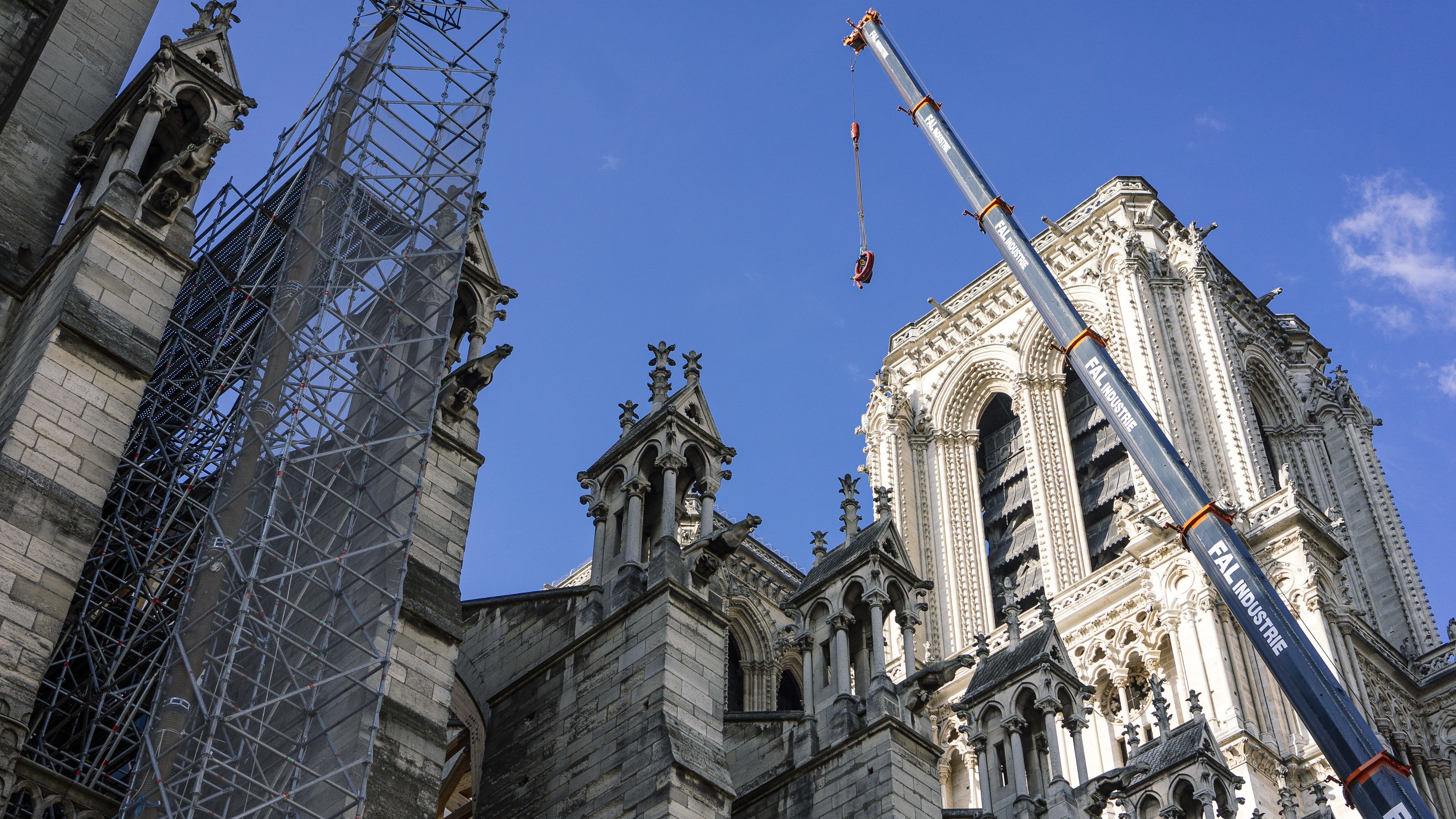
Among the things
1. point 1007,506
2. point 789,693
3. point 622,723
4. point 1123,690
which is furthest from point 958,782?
point 622,723

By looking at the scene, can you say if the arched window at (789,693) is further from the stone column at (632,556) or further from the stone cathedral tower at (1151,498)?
the stone column at (632,556)

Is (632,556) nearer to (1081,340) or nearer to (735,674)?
(1081,340)

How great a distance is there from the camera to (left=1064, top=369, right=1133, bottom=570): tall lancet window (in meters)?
35.2

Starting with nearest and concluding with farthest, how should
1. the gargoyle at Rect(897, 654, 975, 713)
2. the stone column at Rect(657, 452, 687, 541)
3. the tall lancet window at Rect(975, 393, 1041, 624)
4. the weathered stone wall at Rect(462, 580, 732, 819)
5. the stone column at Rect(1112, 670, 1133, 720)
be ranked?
the weathered stone wall at Rect(462, 580, 732, 819)
the stone column at Rect(657, 452, 687, 541)
the gargoyle at Rect(897, 654, 975, 713)
the stone column at Rect(1112, 670, 1133, 720)
the tall lancet window at Rect(975, 393, 1041, 624)

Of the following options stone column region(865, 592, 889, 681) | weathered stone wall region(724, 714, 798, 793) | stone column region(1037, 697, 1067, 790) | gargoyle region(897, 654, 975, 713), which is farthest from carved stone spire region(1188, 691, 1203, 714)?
weathered stone wall region(724, 714, 798, 793)

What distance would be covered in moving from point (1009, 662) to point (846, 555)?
135 inches

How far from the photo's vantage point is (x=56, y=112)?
629 inches

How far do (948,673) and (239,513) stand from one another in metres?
8.68

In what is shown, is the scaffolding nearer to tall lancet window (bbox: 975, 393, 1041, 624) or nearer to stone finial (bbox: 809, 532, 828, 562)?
stone finial (bbox: 809, 532, 828, 562)

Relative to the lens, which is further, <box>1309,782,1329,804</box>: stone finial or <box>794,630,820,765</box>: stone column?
<box>1309,782,1329,804</box>: stone finial

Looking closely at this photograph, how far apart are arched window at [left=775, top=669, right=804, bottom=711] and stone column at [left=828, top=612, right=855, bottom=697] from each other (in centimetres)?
1407

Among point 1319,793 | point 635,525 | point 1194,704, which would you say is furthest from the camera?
point 1194,704

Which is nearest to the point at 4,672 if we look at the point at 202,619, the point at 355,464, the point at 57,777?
the point at 57,777

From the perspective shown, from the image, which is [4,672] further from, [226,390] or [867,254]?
[867,254]
